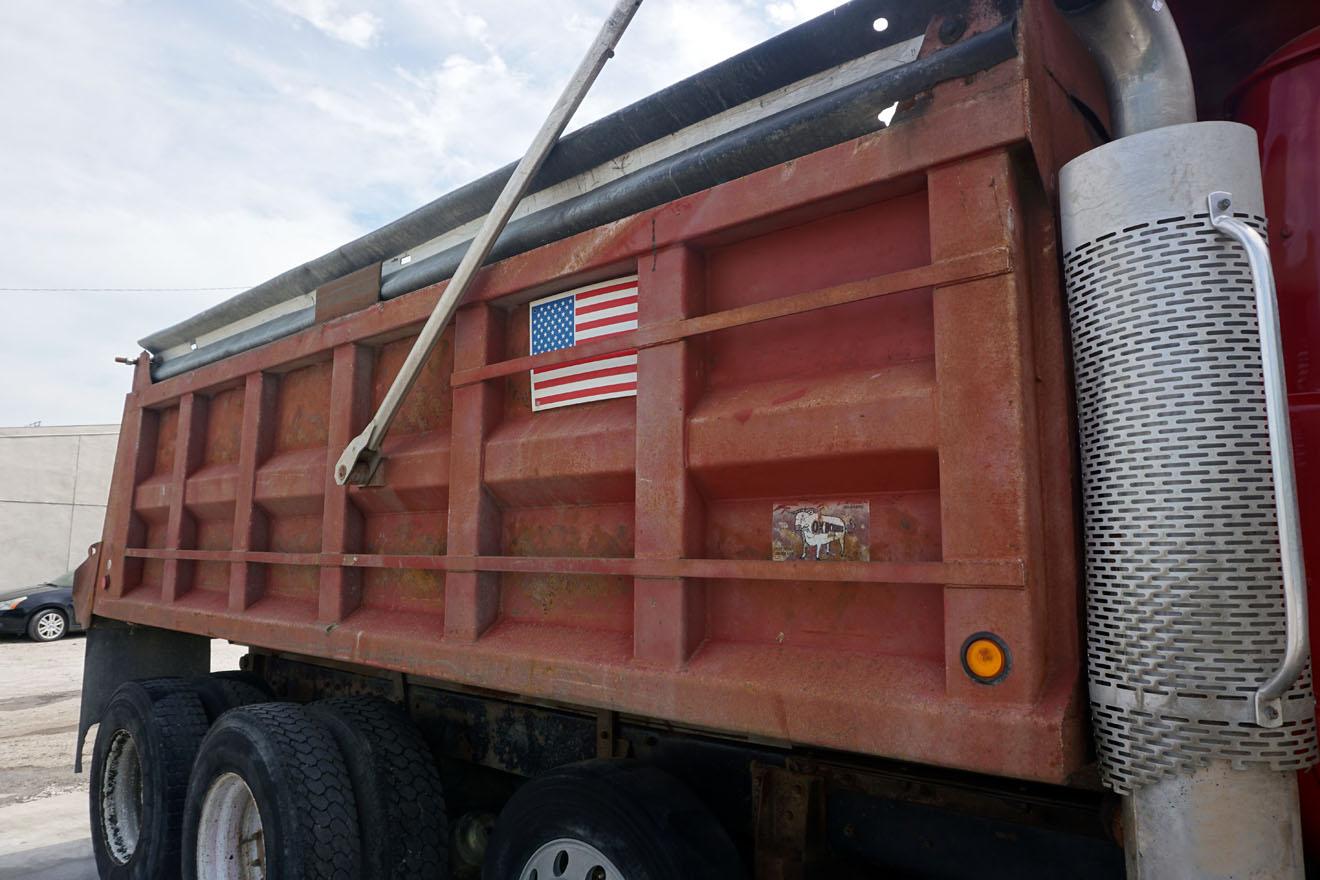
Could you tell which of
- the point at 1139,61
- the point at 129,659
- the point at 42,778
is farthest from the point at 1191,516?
the point at 42,778

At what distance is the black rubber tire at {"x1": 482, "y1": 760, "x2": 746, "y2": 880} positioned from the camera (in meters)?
2.18

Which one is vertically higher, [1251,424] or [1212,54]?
[1212,54]

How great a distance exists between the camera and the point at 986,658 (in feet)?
5.49

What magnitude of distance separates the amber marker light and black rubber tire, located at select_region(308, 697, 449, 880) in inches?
83.2

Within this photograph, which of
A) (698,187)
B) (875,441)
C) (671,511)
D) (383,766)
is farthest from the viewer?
(383,766)

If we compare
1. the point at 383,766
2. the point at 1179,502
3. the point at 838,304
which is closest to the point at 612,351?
the point at 838,304

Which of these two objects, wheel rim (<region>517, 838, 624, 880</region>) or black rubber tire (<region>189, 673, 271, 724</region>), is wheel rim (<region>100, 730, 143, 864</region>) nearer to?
black rubber tire (<region>189, 673, 271, 724</region>)

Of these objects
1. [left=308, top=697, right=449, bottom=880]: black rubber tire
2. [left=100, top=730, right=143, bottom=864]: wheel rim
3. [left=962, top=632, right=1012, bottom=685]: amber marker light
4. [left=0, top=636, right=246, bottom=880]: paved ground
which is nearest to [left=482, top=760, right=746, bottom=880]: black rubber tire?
[left=308, top=697, right=449, bottom=880]: black rubber tire

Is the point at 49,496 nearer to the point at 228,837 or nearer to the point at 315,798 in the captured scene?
the point at 228,837

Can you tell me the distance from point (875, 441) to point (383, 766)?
7.01ft

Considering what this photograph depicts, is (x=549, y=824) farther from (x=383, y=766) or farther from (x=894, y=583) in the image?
(x=894, y=583)

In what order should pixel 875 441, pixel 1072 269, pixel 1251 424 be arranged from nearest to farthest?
pixel 1251 424, pixel 1072 269, pixel 875 441

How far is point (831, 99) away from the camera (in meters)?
2.06

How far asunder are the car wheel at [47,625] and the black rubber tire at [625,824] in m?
15.4
